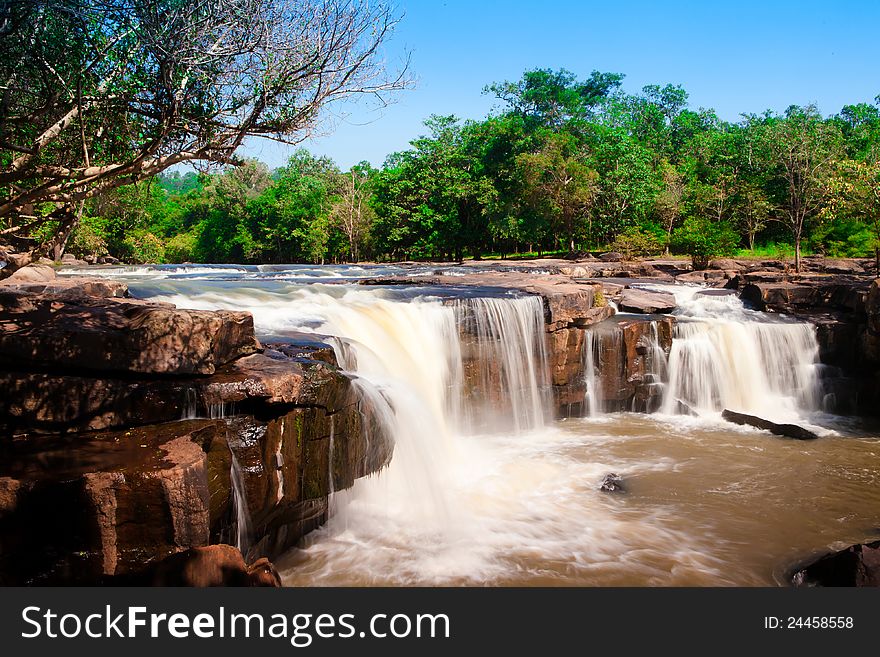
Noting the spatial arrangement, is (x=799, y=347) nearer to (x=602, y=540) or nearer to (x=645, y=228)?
(x=602, y=540)

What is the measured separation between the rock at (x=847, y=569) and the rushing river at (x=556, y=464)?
326 millimetres

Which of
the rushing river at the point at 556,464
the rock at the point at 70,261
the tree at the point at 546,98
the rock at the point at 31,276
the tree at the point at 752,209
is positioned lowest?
the rushing river at the point at 556,464

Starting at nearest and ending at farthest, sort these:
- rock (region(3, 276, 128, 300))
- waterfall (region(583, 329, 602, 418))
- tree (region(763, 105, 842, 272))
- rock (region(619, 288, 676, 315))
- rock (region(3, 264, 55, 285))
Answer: rock (region(3, 276, 128, 300)), rock (region(3, 264, 55, 285)), waterfall (region(583, 329, 602, 418)), rock (region(619, 288, 676, 315)), tree (region(763, 105, 842, 272))

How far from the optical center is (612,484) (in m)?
8.52

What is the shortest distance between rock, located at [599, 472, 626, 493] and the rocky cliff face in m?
3.48

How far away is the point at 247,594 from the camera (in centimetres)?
408

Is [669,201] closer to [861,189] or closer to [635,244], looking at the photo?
[635,244]

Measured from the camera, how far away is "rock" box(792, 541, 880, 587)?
523 cm

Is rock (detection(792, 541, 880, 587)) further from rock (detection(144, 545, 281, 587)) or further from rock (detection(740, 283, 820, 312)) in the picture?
rock (detection(740, 283, 820, 312))

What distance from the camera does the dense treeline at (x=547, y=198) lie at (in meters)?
34.1

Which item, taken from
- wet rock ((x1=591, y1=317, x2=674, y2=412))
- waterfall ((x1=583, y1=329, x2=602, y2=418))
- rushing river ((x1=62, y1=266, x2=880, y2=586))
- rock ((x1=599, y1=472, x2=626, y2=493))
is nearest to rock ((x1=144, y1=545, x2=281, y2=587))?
rushing river ((x1=62, y1=266, x2=880, y2=586))

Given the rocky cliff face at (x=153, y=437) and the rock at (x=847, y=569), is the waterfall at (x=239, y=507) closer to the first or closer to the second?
the rocky cliff face at (x=153, y=437)

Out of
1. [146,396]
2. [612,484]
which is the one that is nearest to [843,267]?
[612,484]

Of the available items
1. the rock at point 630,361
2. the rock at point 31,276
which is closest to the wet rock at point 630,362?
the rock at point 630,361
